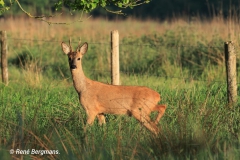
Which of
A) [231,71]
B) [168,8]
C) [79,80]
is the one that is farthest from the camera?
[168,8]

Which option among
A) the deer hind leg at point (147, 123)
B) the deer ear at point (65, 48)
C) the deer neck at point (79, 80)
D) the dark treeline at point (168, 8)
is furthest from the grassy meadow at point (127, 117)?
the dark treeline at point (168, 8)

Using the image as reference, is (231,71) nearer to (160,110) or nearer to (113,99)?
(160,110)

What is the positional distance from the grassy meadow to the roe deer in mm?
141

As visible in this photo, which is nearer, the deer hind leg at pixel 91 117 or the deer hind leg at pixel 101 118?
the deer hind leg at pixel 91 117

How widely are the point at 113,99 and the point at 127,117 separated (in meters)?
0.29

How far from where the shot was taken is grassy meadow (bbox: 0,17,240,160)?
6344 mm

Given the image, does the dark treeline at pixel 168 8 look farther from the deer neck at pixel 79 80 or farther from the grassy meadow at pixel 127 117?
the deer neck at pixel 79 80

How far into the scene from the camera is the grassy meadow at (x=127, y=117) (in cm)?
634

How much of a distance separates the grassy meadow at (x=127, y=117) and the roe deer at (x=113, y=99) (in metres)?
0.14

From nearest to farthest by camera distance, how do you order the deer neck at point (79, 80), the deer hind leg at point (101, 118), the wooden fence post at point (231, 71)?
the deer hind leg at point (101, 118)
the deer neck at point (79, 80)
the wooden fence post at point (231, 71)

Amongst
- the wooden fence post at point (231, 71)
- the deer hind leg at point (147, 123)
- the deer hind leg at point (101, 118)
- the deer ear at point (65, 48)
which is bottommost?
the deer hind leg at point (101, 118)

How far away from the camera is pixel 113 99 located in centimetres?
818

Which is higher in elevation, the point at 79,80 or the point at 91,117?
the point at 79,80

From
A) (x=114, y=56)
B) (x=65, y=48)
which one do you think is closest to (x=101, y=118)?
(x=65, y=48)
